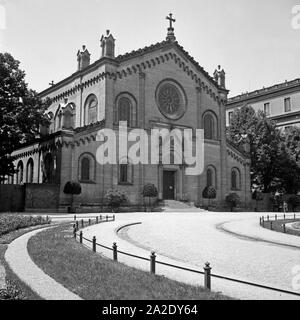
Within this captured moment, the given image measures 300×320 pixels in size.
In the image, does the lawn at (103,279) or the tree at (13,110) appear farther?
the tree at (13,110)

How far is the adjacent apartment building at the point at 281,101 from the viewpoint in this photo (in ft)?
213

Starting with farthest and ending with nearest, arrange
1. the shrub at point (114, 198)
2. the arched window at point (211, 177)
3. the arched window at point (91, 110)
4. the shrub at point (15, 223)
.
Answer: the arched window at point (211, 177)
the arched window at point (91, 110)
the shrub at point (114, 198)
the shrub at point (15, 223)

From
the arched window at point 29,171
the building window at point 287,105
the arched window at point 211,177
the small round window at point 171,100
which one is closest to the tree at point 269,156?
the arched window at point 211,177

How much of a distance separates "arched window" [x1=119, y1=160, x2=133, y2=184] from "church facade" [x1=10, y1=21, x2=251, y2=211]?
106 millimetres

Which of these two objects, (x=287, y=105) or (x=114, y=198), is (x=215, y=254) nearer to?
(x=114, y=198)

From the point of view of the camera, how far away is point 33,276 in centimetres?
900

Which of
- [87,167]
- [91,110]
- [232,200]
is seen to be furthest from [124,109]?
[232,200]

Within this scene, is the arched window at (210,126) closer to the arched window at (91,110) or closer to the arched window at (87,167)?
the arched window at (91,110)

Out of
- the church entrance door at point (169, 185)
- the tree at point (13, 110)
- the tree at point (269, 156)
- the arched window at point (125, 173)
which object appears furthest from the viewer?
the tree at point (269, 156)

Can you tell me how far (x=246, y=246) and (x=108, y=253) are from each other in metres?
5.42

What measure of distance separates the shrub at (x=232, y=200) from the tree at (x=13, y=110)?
23409 mm

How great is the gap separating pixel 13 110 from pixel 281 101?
46531 mm

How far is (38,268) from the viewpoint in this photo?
997 cm
